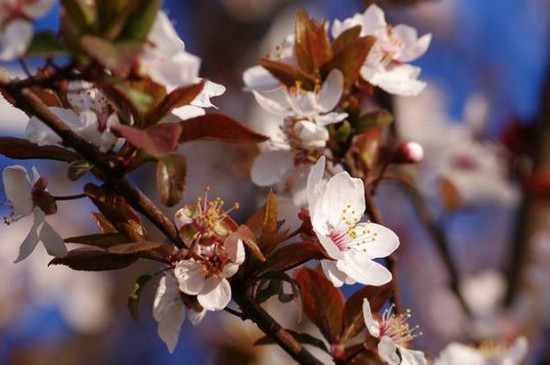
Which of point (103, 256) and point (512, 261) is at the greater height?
point (103, 256)

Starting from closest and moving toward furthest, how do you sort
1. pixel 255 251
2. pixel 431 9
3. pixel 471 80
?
pixel 255 251 → pixel 471 80 → pixel 431 9

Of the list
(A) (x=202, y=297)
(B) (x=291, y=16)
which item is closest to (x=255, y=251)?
(A) (x=202, y=297)

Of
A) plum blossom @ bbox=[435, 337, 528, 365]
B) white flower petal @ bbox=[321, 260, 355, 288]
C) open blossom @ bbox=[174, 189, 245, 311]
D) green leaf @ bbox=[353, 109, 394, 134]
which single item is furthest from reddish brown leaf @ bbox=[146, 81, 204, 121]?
plum blossom @ bbox=[435, 337, 528, 365]

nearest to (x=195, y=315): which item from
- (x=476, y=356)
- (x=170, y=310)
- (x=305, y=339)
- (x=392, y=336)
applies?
(x=170, y=310)

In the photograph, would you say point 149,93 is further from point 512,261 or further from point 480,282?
point 480,282

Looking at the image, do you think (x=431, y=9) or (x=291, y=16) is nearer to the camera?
(x=291, y=16)

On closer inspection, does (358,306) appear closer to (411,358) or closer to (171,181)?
(411,358)
